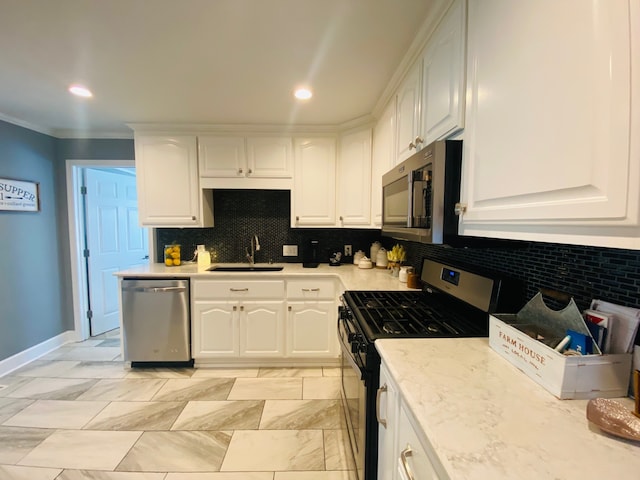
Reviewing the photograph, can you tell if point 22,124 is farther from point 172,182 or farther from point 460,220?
point 460,220

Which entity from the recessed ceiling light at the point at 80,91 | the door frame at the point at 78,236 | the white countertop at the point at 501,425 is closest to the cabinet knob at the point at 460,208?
the white countertop at the point at 501,425

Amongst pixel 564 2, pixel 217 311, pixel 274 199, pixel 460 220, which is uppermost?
pixel 564 2

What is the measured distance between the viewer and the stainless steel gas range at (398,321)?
3.90 feet

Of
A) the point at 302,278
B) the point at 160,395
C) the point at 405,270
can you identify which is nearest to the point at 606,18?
the point at 405,270

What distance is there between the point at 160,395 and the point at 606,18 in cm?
303

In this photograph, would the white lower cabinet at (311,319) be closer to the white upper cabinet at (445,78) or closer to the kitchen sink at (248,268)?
the kitchen sink at (248,268)

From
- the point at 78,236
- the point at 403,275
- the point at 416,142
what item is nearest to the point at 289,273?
the point at 403,275

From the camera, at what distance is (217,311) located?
8.74ft

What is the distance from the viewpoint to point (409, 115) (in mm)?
1691

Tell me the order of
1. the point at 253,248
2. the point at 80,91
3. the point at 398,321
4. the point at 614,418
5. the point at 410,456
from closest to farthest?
1. the point at 614,418
2. the point at 410,456
3. the point at 398,321
4. the point at 80,91
5. the point at 253,248

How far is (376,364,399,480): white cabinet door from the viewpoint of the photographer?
0.96 metres

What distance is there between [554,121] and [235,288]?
249 cm

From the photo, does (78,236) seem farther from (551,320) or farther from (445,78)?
(551,320)

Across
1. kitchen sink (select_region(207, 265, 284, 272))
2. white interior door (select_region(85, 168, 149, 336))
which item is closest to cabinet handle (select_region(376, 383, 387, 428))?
kitchen sink (select_region(207, 265, 284, 272))
